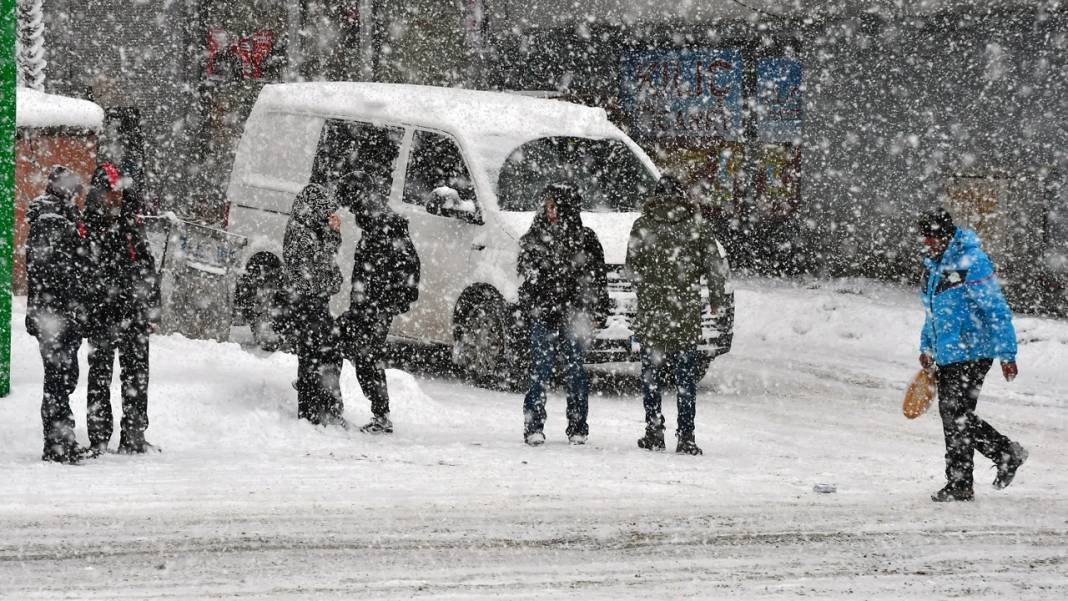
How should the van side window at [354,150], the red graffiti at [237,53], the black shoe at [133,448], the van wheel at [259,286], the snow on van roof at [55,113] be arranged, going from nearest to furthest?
the black shoe at [133,448]
the van side window at [354,150]
the van wheel at [259,286]
the snow on van roof at [55,113]
the red graffiti at [237,53]

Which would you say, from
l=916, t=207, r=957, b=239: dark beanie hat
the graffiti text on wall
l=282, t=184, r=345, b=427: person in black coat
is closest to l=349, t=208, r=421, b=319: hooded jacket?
l=282, t=184, r=345, b=427: person in black coat

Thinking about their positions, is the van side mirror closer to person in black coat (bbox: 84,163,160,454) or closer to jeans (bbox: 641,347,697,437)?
jeans (bbox: 641,347,697,437)

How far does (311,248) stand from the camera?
9.20m

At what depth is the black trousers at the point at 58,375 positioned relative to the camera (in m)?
7.94

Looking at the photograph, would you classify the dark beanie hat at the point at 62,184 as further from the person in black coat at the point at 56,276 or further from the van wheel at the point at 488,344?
the van wheel at the point at 488,344

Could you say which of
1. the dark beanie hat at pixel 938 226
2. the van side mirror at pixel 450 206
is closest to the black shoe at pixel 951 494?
the dark beanie hat at pixel 938 226

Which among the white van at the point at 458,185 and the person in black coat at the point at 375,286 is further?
the white van at the point at 458,185

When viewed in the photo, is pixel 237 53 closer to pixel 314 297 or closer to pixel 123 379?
pixel 314 297

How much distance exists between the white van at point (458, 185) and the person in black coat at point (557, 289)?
5.44ft

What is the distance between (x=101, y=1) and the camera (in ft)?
77.8

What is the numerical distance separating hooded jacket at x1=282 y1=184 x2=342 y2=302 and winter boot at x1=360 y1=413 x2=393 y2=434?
0.83m

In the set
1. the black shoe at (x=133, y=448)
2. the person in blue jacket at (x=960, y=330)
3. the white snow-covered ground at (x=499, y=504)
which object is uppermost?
the person in blue jacket at (x=960, y=330)

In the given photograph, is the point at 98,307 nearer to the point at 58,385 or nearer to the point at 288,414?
the point at 58,385

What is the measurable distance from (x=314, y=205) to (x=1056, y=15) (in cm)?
1069
